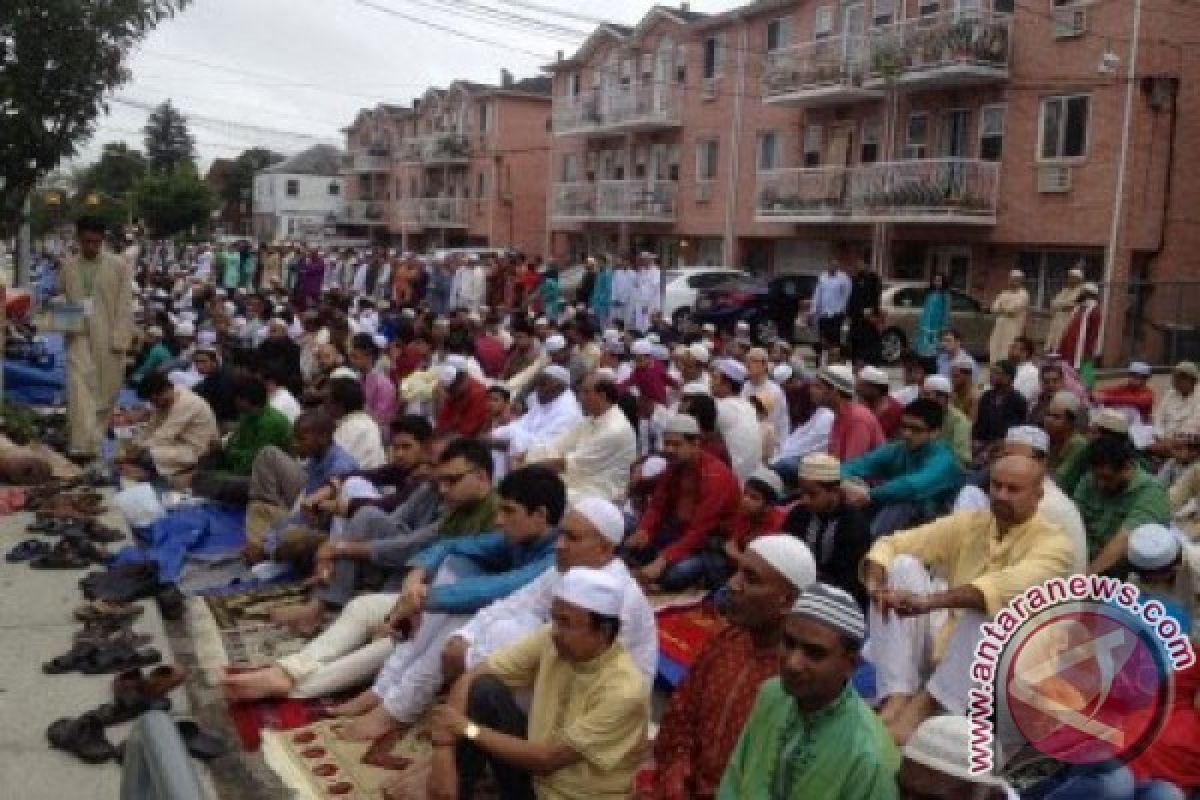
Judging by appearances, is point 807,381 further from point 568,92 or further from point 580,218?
point 568,92

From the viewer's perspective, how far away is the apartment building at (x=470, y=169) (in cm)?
4350

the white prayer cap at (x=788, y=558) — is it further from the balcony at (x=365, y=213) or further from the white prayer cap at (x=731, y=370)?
the balcony at (x=365, y=213)

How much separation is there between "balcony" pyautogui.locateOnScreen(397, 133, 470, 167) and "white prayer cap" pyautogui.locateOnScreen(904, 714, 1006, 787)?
146 ft

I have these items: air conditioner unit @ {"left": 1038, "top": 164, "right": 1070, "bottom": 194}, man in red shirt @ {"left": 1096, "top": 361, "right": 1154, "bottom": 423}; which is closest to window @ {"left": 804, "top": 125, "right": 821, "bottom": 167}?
air conditioner unit @ {"left": 1038, "top": 164, "right": 1070, "bottom": 194}

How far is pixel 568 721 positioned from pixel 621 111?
1237 inches

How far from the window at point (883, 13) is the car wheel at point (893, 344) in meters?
8.02

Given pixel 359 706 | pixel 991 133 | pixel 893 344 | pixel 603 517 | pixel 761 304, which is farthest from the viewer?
pixel 991 133

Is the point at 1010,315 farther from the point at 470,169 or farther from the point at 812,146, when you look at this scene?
the point at 470,169

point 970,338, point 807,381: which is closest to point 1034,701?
point 807,381

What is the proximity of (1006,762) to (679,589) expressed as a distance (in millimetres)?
3740

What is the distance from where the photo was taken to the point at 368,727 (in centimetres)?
468

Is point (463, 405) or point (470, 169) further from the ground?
point (470, 169)

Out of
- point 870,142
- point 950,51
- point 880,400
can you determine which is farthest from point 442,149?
point 880,400

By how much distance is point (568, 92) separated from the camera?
1490 inches
